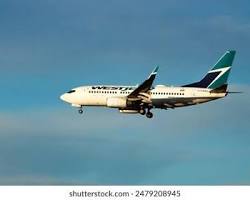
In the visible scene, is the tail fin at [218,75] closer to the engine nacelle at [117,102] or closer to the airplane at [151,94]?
the airplane at [151,94]

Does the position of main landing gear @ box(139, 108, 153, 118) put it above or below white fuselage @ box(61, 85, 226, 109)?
below

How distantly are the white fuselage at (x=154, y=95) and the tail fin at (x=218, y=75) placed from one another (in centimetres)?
83

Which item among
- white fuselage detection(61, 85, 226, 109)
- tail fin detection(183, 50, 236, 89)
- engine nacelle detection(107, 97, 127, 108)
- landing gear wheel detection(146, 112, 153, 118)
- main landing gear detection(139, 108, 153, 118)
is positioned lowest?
landing gear wheel detection(146, 112, 153, 118)

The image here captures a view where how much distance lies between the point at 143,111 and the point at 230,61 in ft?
21.1

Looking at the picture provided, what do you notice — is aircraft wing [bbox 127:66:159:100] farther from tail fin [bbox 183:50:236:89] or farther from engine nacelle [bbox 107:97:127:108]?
tail fin [bbox 183:50:236:89]

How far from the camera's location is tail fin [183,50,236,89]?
119 feet

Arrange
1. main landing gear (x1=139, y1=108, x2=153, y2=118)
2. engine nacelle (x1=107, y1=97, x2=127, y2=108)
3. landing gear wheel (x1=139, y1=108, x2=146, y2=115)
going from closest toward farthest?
main landing gear (x1=139, y1=108, x2=153, y2=118), landing gear wheel (x1=139, y1=108, x2=146, y2=115), engine nacelle (x1=107, y1=97, x2=127, y2=108)

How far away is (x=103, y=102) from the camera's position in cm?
3528

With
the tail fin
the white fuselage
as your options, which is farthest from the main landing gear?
the tail fin

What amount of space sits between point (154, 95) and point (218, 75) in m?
3.88

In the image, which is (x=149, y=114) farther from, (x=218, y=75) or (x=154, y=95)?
(x=218, y=75)
